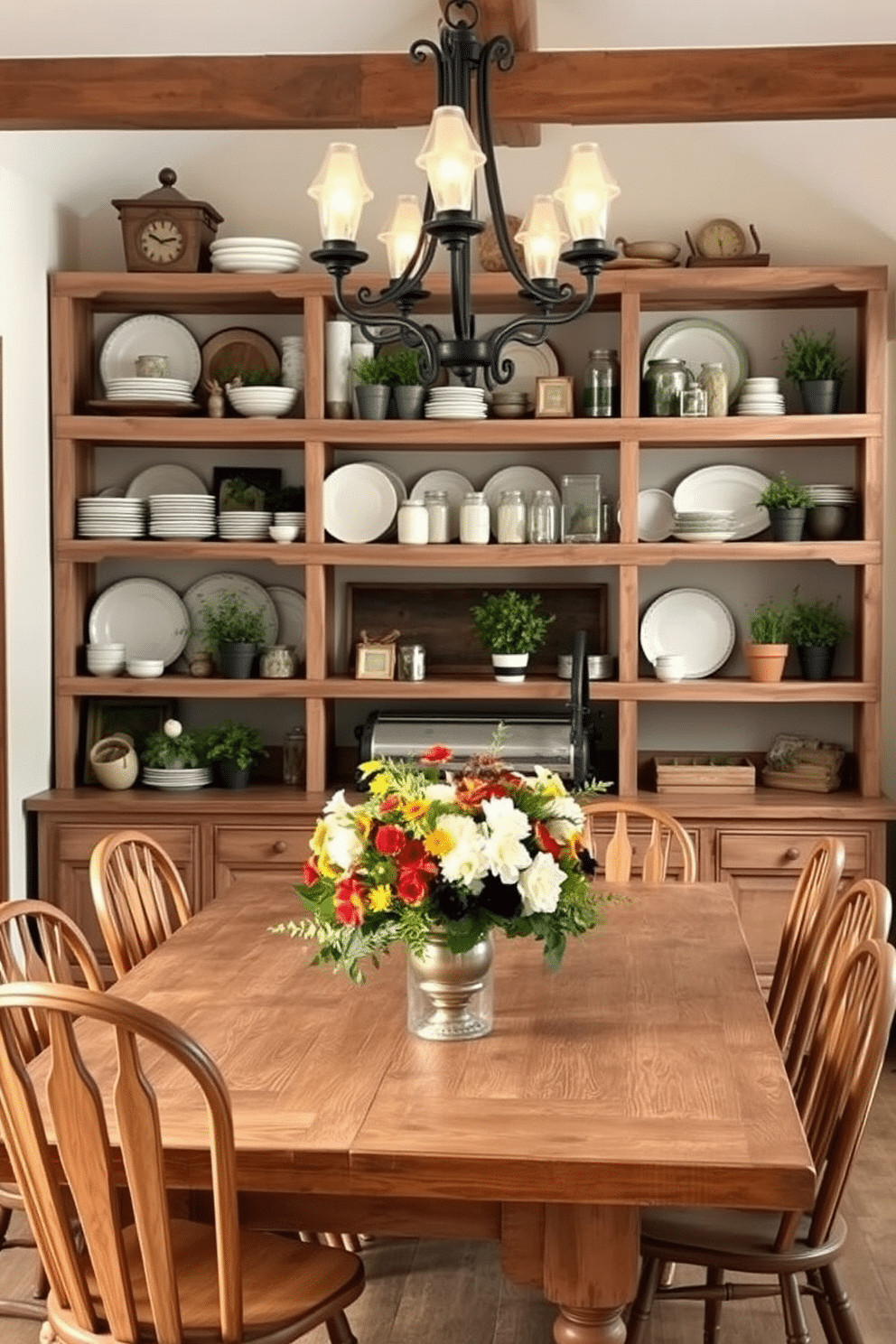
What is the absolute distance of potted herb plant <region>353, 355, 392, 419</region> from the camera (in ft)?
17.9

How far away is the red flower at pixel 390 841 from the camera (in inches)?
103

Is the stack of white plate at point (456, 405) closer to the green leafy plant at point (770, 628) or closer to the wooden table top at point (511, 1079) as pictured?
the green leafy plant at point (770, 628)

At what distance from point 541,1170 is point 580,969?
105 centimetres

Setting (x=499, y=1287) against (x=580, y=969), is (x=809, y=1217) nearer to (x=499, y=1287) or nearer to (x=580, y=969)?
(x=580, y=969)

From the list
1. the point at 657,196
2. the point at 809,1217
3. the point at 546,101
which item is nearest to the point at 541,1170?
the point at 809,1217

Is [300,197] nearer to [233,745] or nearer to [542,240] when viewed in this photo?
[233,745]

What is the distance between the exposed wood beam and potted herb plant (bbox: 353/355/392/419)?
46.7 inches

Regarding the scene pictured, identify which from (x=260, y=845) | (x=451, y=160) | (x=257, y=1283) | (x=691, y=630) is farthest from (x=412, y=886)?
(x=691, y=630)

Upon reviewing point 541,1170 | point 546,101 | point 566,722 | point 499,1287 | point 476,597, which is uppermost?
point 546,101

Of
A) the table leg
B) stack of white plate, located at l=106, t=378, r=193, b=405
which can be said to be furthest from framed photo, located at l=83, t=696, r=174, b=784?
the table leg

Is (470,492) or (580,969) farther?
(470,492)

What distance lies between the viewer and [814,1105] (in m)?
2.86

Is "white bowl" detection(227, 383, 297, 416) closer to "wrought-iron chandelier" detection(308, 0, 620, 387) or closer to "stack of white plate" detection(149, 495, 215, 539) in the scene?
"stack of white plate" detection(149, 495, 215, 539)

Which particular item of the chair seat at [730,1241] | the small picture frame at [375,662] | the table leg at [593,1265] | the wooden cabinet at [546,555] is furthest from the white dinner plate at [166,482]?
the table leg at [593,1265]
